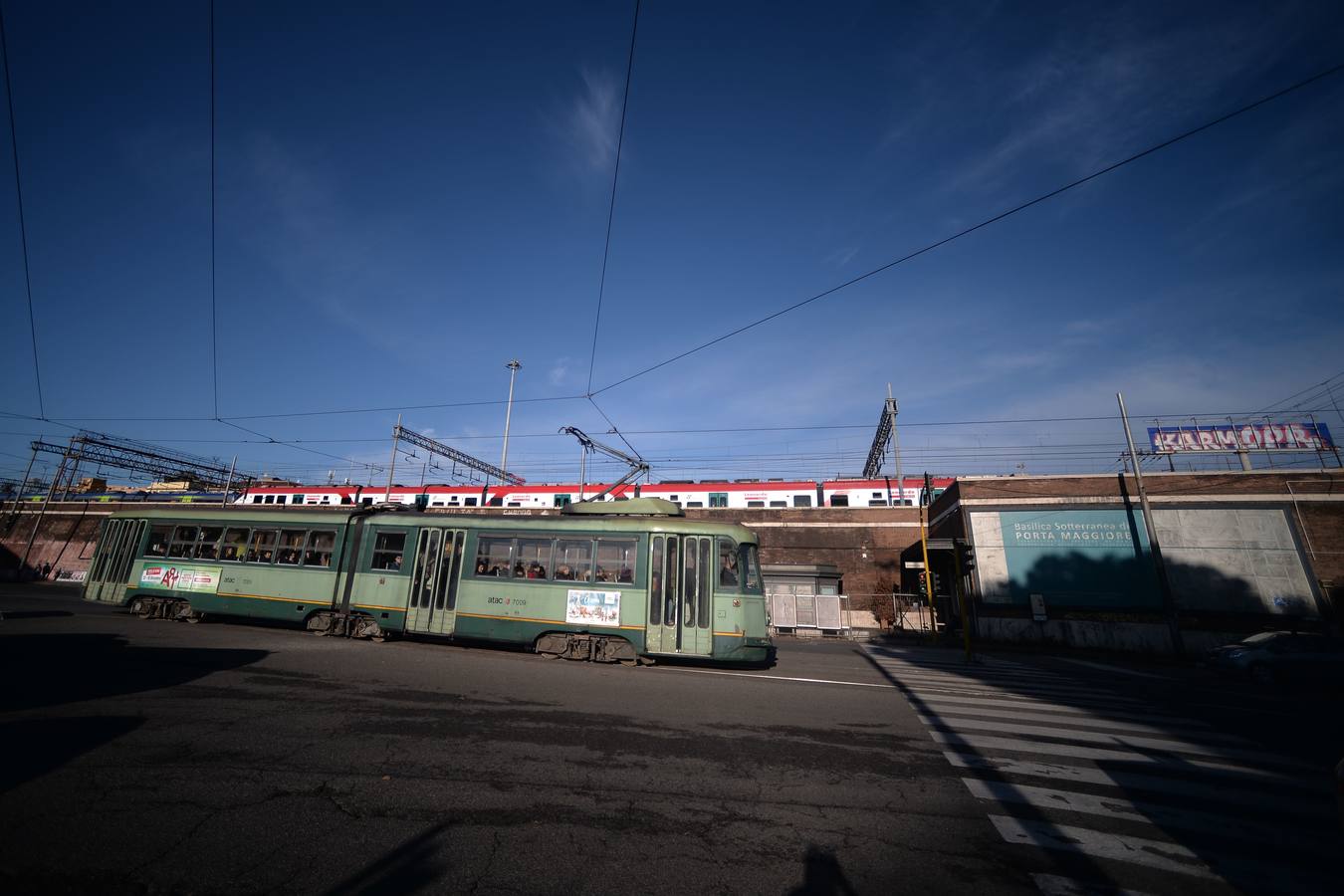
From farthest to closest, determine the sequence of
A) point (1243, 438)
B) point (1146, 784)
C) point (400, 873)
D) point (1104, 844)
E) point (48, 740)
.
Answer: point (1243, 438) → point (1146, 784) → point (48, 740) → point (1104, 844) → point (400, 873)

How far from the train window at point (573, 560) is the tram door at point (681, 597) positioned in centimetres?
151

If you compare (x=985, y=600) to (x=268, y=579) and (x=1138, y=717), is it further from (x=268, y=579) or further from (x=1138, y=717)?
(x=268, y=579)

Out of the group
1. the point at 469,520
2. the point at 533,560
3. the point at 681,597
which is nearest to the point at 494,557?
the point at 533,560

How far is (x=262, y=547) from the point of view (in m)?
13.9

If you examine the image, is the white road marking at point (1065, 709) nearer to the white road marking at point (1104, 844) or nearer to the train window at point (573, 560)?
the white road marking at point (1104, 844)

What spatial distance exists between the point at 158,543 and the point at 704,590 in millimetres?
16149

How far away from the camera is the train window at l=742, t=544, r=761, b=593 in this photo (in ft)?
37.2

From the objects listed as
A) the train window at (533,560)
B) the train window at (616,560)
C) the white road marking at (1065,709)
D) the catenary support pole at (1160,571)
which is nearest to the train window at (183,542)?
the train window at (533,560)

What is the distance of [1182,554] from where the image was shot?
944 inches

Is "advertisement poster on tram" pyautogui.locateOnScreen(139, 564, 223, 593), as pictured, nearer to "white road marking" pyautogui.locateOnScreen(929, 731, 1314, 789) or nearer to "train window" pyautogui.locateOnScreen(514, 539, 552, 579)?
"train window" pyautogui.locateOnScreen(514, 539, 552, 579)

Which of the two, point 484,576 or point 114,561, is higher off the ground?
point 114,561

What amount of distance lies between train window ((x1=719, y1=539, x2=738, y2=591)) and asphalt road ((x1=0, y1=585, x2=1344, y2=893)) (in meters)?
2.48

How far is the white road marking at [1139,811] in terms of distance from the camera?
14.0 ft

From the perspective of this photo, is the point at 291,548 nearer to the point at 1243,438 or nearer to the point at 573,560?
the point at 573,560
